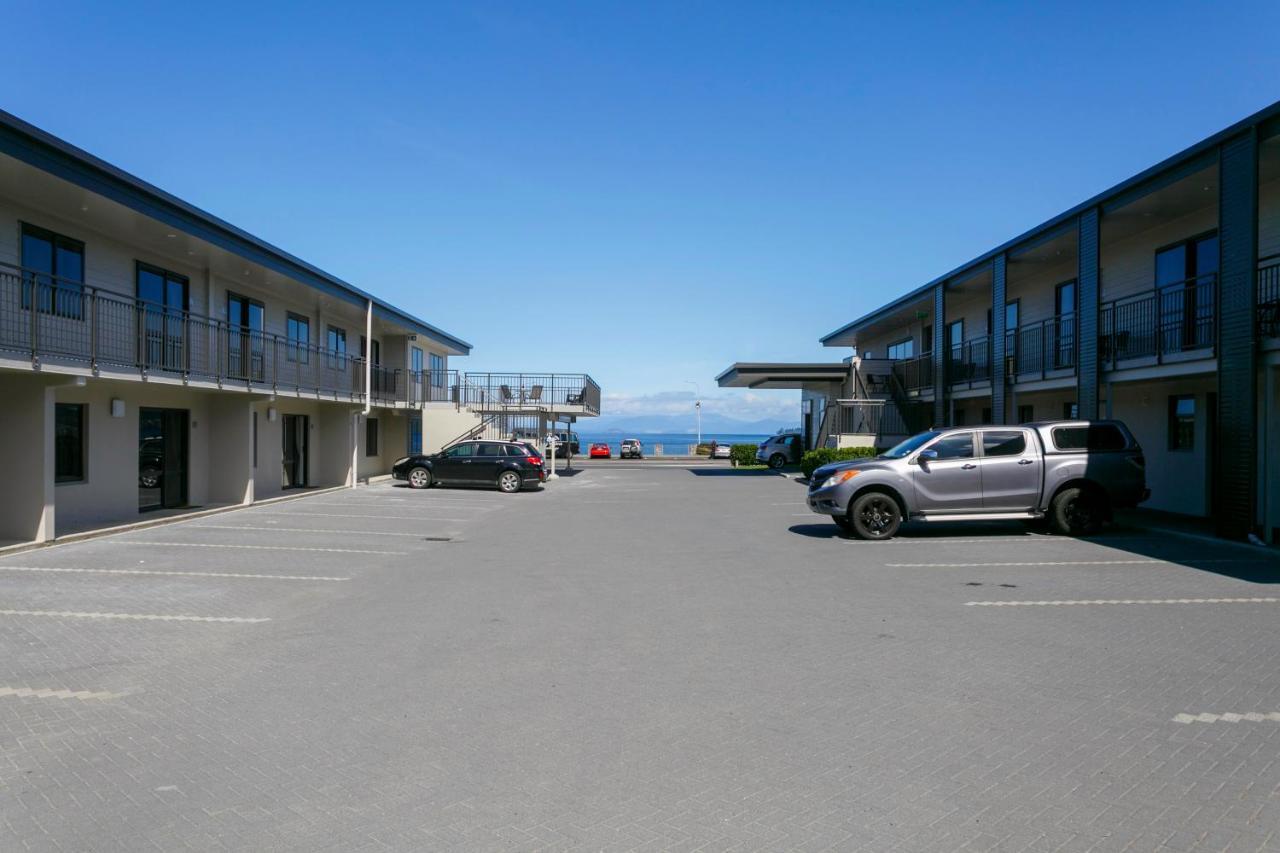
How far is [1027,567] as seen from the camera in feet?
36.9

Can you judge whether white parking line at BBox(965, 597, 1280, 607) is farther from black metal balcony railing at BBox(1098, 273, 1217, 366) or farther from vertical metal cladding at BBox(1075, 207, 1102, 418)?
vertical metal cladding at BBox(1075, 207, 1102, 418)

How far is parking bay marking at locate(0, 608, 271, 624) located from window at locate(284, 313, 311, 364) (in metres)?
14.6

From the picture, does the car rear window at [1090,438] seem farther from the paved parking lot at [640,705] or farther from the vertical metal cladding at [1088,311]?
the paved parking lot at [640,705]

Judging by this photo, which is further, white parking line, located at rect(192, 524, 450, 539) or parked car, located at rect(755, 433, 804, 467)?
parked car, located at rect(755, 433, 804, 467)

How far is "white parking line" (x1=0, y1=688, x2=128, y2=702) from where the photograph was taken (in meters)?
5.84

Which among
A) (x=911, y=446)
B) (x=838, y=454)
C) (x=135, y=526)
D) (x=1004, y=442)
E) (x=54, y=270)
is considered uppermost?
(x=54, y=270)

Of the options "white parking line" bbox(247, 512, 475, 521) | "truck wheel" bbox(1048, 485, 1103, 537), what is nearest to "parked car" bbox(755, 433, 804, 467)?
"white parking line" bbox(247, 512, 475, 521)

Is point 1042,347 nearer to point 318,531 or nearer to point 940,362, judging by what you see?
point 940,362

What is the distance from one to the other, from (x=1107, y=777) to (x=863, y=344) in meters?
37.6

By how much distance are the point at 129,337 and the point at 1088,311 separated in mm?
18383

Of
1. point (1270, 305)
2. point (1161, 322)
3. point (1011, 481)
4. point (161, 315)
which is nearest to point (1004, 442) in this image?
point (1011, 481)

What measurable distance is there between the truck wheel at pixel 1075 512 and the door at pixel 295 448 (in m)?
19.2

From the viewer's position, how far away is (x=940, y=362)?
26.2 metres

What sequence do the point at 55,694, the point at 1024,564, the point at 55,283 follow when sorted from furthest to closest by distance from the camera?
1. the point at 55,283
2. the point at 1024,564
3. the point at 55,694
